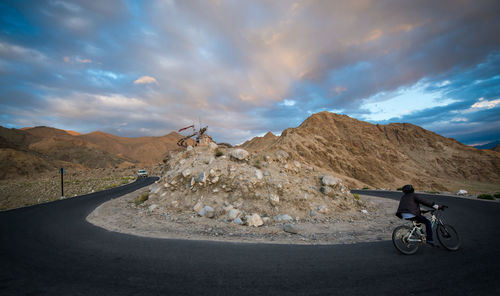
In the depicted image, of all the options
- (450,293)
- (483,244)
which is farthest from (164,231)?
(483,244)

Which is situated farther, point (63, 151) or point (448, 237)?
point (63, 151)

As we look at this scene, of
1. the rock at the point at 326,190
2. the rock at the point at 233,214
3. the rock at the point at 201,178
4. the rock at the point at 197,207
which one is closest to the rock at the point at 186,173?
the rock at the point at 201,178

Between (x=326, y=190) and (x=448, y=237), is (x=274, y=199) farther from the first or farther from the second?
(x=448, y=237)

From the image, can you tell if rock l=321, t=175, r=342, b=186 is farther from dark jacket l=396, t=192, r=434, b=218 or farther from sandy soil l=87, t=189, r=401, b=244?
dark jacket l=396, t=192, r=434, b=218

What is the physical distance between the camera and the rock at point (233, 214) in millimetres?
10187

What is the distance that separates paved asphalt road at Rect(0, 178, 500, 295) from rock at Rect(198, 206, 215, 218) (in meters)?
3.62

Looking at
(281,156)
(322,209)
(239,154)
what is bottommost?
(322,209)

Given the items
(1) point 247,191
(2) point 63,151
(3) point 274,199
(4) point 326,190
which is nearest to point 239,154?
(1) point 247,191

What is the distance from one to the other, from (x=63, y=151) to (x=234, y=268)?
116716mm

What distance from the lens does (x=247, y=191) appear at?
11906 mm

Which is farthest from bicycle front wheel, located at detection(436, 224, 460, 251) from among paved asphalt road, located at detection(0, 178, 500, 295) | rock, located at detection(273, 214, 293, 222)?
rock, located at detection(273, 214, 293, 222)

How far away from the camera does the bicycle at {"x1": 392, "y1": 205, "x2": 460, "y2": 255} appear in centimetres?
576

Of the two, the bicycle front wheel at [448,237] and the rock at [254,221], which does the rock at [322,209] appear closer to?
the rock at [254,221]

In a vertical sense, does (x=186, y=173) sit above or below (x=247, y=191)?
above
